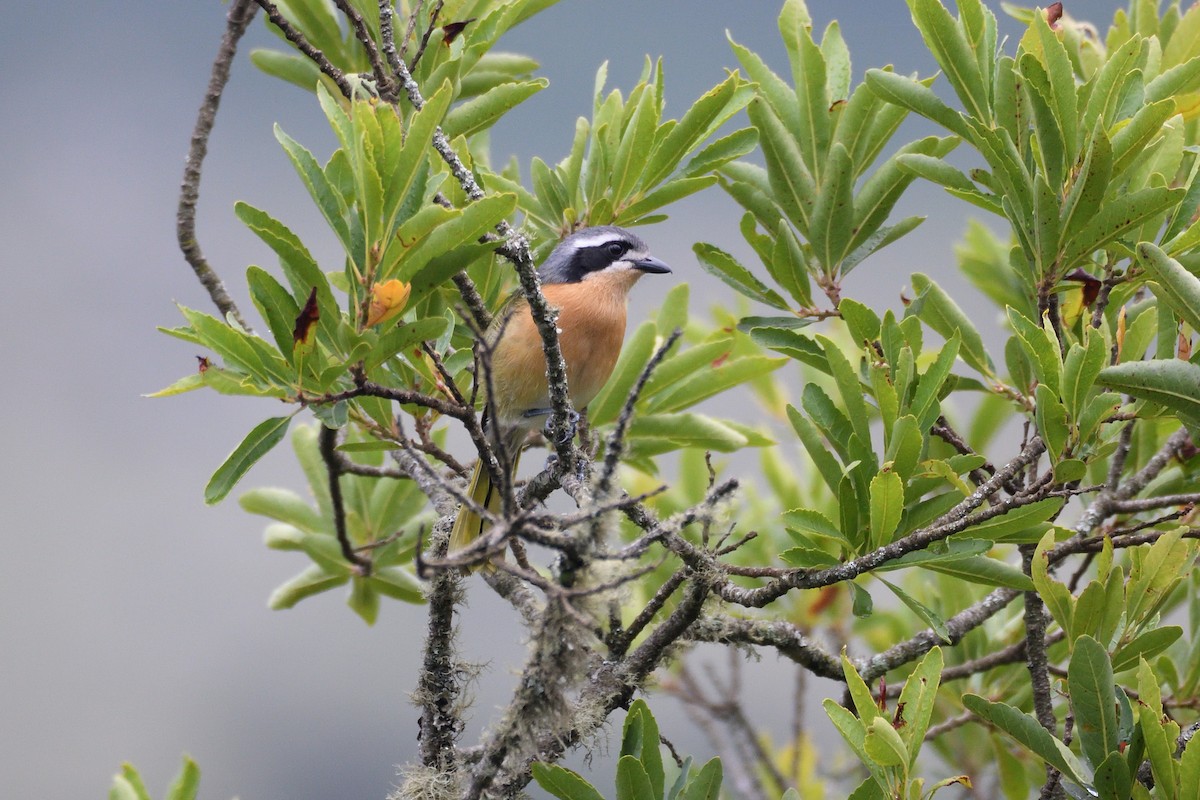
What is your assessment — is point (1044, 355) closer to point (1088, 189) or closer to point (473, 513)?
point (1088, 189)

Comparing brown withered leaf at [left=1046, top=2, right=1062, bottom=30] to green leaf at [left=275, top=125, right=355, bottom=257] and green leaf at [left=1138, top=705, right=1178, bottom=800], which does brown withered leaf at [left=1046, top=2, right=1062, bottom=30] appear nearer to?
green leaf at [left=1138, top=705, right=1178, bottom=800]

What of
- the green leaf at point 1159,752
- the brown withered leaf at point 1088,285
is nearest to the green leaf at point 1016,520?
the green leaf at point 1159,752

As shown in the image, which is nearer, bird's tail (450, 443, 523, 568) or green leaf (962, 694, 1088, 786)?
green leaf (962, 694, 1088, 786)

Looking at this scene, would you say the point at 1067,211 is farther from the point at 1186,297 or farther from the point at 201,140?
the point at 201,140

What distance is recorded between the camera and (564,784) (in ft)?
7.80

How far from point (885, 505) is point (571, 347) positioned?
6.90 ft

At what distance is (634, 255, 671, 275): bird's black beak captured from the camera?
456 cm

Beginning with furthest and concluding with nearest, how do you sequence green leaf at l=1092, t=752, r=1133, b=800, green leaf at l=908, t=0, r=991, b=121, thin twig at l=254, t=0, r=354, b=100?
Result: thin twig at l=254, t=0, r=354, b=100 < green leaf at l=908, t=0, r=991, b=121 < green leaf at l=1092, t=752, r=1133, b=800

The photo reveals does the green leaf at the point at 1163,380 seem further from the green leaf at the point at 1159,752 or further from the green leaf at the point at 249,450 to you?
the green leaf at the point at 249,450

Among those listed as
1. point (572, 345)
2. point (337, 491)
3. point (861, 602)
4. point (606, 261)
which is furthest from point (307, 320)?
point (606, 261)

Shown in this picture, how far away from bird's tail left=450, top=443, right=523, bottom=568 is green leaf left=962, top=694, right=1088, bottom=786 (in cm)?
174

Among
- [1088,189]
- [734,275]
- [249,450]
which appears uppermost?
[249,450]

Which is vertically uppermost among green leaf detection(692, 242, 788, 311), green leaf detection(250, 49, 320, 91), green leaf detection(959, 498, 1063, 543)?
green leaf detection(250, 49, 320, 91)

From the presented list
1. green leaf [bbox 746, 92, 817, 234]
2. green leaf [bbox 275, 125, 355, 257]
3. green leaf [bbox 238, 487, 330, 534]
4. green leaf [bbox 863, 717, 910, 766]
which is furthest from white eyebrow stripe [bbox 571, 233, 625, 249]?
green leaf [bbox 863, 717, 910, 766]
